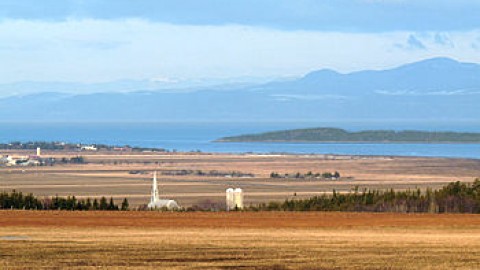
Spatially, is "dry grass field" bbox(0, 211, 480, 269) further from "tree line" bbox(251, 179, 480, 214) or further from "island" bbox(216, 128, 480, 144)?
"island" bbox(216, 128, 480, 144)

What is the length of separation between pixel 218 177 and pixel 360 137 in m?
77.7

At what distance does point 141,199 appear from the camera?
188 feet

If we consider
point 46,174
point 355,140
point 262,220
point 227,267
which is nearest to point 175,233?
point 262,220

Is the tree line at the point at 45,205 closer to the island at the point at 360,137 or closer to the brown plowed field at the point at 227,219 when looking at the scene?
the brown plowed field at the point at 227,219

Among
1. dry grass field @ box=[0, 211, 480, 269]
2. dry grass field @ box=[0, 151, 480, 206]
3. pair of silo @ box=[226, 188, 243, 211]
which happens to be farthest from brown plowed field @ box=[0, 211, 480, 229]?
dry grass field @ box=[0, 151, 480, 206]

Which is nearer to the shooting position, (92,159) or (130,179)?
(130,179)

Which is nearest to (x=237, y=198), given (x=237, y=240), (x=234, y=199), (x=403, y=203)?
(x=234, y=199)

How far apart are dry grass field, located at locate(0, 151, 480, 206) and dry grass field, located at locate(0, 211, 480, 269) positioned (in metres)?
17.9

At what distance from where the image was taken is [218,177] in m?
76.9

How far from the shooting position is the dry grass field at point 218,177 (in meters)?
62.9

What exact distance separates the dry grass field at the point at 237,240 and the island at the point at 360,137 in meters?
114

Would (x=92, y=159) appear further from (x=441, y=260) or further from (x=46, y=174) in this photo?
(x=441, y=260)

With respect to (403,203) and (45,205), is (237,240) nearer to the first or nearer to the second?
(403,203)

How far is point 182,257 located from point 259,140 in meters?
130
